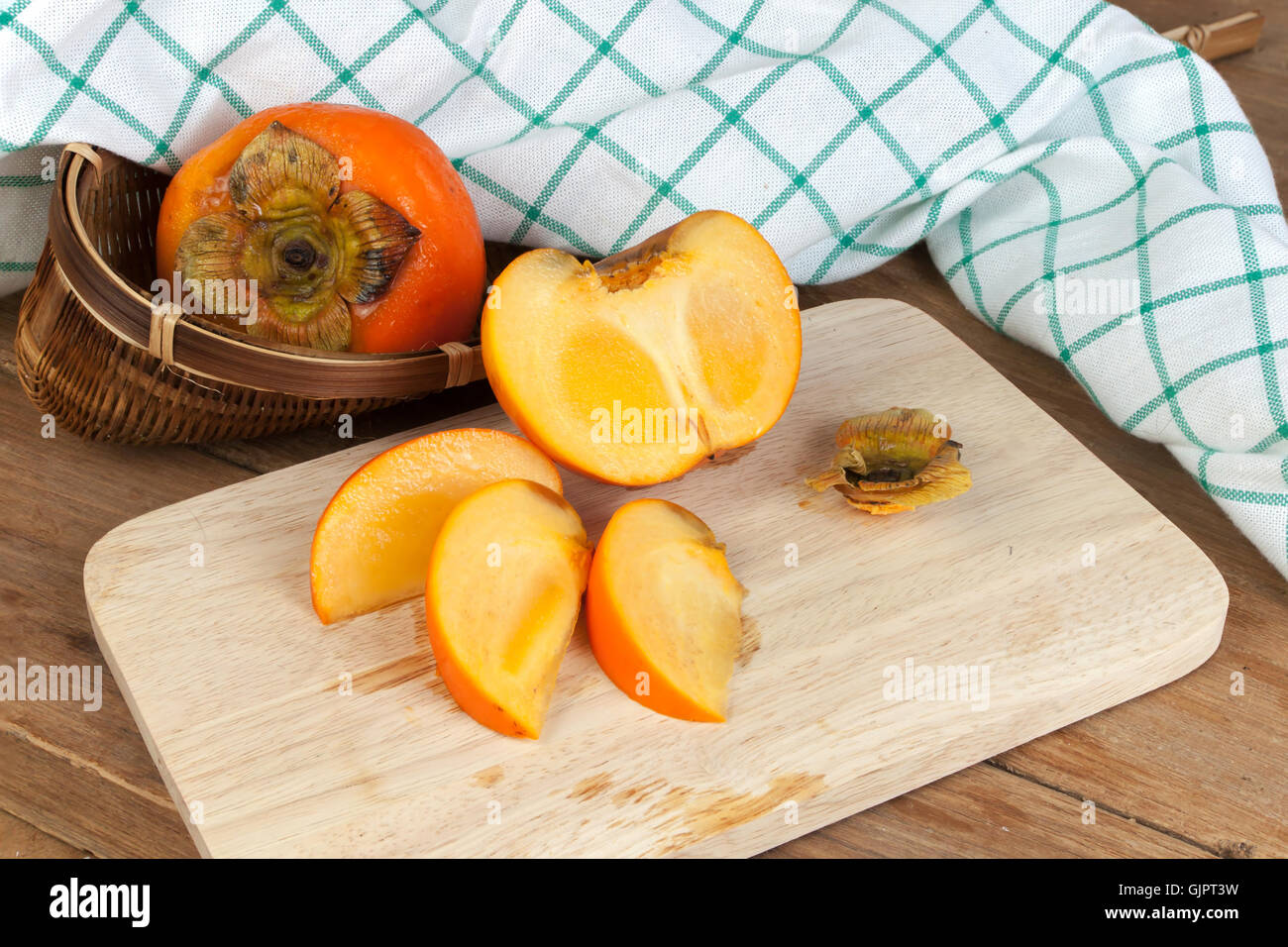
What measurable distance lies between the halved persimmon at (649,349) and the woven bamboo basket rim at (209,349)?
105 mm

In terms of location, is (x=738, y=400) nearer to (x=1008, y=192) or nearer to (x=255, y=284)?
(x=255, y=284)

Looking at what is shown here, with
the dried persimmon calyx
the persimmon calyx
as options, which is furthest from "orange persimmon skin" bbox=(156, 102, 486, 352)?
the dried persimmon calyx

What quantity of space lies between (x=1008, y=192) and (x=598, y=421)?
69 cm

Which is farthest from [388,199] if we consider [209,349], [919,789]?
[919,789]

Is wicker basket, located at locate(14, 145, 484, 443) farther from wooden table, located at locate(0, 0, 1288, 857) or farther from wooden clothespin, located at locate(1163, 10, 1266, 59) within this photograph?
wooden clothespin, located at locate(1163, 10, 1266, 59)

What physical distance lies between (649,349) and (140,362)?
434 millimetres

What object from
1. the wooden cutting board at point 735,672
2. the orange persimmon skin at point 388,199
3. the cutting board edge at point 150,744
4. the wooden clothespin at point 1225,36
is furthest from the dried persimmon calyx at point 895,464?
the wooden clothespin at point 1225,36

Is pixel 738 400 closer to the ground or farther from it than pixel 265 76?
closer to the ground

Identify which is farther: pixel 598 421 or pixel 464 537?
pixel 598 421

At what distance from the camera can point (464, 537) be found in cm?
91

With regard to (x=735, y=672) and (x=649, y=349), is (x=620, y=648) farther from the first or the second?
(x=649, y=349)

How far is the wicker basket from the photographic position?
1007 millimetres

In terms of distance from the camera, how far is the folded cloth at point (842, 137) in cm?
119

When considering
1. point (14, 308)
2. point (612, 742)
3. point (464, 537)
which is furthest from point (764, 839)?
point (14, 308)
